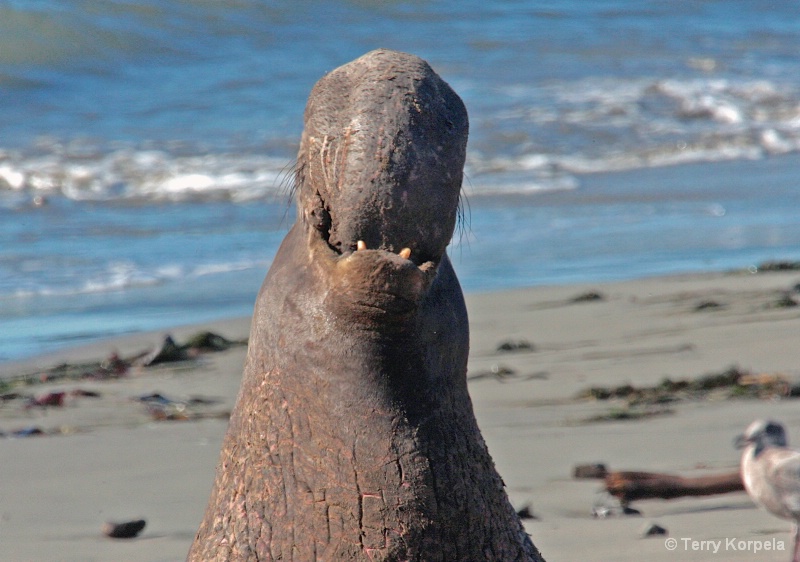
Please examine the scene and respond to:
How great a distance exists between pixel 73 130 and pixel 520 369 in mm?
10266

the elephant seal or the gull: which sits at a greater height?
the elephant seal

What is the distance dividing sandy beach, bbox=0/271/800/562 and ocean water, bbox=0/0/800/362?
0.82 metres

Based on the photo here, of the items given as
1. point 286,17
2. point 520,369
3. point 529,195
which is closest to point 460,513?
point 520,369

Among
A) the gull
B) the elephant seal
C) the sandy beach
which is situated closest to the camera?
the elephant seal

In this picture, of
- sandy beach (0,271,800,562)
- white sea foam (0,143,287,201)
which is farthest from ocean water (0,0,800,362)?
sandy beach (0,271,800,562)

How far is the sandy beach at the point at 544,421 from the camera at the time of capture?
4.37 metres

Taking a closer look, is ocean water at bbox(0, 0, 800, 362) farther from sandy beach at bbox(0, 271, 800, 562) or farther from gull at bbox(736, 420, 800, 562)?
gull at bbox(736, 420, 800, 562)

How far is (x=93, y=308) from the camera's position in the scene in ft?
26.6

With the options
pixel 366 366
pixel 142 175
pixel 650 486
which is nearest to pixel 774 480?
pixel 650 486

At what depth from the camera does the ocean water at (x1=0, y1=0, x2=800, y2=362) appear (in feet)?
29.1

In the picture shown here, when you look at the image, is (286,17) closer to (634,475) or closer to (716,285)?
(716,285)

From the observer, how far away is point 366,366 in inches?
77.7

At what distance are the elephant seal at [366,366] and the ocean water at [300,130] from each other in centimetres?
150

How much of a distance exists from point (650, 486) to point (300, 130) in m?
10.3
